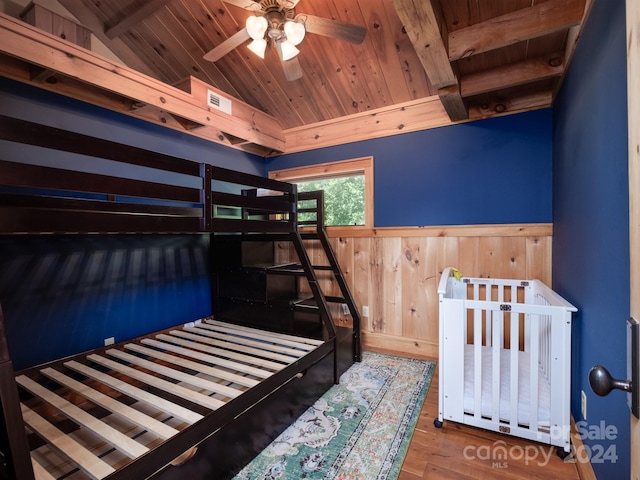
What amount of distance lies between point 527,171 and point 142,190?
2646 millimetres

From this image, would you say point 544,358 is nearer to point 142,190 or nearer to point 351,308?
point 351,308

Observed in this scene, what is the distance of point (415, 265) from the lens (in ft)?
8.94

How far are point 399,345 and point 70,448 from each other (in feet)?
7.85

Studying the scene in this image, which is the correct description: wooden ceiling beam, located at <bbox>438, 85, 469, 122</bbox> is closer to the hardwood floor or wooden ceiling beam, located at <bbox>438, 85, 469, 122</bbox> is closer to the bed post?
the hardwood floor

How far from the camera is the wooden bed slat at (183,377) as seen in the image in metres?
1.55

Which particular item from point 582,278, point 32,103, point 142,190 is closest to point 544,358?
point 582,278

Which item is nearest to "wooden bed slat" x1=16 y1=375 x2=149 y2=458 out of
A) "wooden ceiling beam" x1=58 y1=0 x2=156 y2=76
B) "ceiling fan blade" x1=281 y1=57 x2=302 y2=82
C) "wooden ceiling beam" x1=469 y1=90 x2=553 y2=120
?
"ceiling fan blade" x1=281 y1=57 x2=302 y2=82

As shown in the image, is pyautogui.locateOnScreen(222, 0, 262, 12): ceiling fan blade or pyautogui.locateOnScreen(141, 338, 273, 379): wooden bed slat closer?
pyautogui.locateOnScreen(222, 0, 262, 12): ceiling fan blade

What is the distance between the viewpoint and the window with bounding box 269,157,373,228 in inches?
118

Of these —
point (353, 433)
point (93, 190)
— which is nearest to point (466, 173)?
point (353, 433)

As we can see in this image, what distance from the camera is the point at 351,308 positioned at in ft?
8.60

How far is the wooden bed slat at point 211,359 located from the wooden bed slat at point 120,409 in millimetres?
519

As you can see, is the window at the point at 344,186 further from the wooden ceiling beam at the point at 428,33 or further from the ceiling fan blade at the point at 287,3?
the ceiling fan blade at the point at 287,3

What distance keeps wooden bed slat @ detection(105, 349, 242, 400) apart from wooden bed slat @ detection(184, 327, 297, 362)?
421 millimetres
